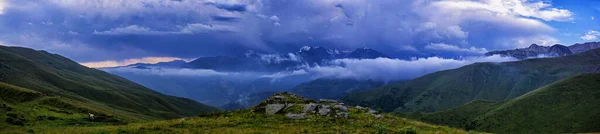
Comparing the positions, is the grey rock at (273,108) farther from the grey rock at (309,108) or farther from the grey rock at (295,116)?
the grey rock at (309,108)

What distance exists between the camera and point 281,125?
3353 centimetres

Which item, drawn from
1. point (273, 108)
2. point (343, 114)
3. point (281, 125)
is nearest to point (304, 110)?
point (273, 108)

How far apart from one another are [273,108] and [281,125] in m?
8.46

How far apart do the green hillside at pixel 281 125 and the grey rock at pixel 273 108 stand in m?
0.46

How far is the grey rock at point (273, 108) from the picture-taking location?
1614 inches

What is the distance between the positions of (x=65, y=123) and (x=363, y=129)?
31865 mm

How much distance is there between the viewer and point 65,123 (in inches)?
1642

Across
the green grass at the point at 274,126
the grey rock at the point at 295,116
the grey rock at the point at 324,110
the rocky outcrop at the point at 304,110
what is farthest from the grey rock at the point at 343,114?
the grey rock at the point at 295,116

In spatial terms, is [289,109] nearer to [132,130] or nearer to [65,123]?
[132,130]

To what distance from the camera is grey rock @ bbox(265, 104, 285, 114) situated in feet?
134

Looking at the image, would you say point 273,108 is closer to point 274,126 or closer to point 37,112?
point 274,126

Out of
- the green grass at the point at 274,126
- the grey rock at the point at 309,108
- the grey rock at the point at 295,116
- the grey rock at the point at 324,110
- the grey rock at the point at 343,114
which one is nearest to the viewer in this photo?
the green grass at the point at 274,126

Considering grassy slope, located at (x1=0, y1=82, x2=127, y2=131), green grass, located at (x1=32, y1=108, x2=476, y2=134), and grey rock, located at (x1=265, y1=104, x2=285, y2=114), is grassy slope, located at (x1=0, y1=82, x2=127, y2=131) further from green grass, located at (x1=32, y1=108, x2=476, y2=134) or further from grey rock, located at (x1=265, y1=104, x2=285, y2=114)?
grey rock, located at (x1=265, y1=104, x2=285, y2=114)

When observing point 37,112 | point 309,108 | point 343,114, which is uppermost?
point 37,112
